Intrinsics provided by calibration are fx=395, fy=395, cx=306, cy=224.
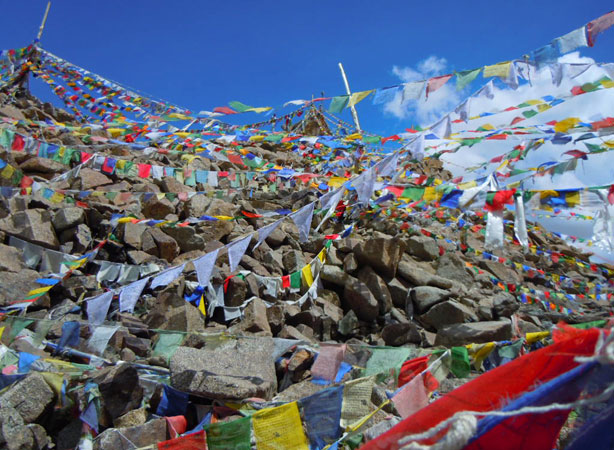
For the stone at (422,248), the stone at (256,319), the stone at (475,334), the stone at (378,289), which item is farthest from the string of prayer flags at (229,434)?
the stone at (422,248)

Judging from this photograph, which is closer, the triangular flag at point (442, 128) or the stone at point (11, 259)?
the stone at point (11, 259)

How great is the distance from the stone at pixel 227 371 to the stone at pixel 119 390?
1.13ft

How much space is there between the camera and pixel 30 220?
19.6ft

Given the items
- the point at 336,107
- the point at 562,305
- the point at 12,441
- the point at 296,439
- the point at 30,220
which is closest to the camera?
the point at 296,439

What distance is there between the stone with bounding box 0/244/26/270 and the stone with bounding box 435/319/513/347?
5.82 meters

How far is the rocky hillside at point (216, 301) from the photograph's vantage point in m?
3.06

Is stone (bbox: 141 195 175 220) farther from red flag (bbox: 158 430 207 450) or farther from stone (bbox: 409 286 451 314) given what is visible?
red flag (bbox: 158 430 207 450)

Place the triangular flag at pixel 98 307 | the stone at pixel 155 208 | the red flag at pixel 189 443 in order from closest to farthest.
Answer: the red flag at pixel 189 443 → the triangular flag at pixel 98 307 → the stone at pixel 155 208

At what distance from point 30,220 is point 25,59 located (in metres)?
12.1

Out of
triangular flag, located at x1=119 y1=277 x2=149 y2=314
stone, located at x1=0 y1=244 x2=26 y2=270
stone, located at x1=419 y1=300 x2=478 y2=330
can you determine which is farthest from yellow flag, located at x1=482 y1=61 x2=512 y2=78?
stone, located at x1=0 y1=244 x2=26 y2=270

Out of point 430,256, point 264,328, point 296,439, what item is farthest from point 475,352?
point 430,256

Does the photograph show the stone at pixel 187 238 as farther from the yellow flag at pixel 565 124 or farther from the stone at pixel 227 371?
the yellow flag at pixel 565 124

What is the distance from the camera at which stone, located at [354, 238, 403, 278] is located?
7066 millimetres

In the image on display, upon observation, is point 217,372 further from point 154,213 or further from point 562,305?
point 562,305
